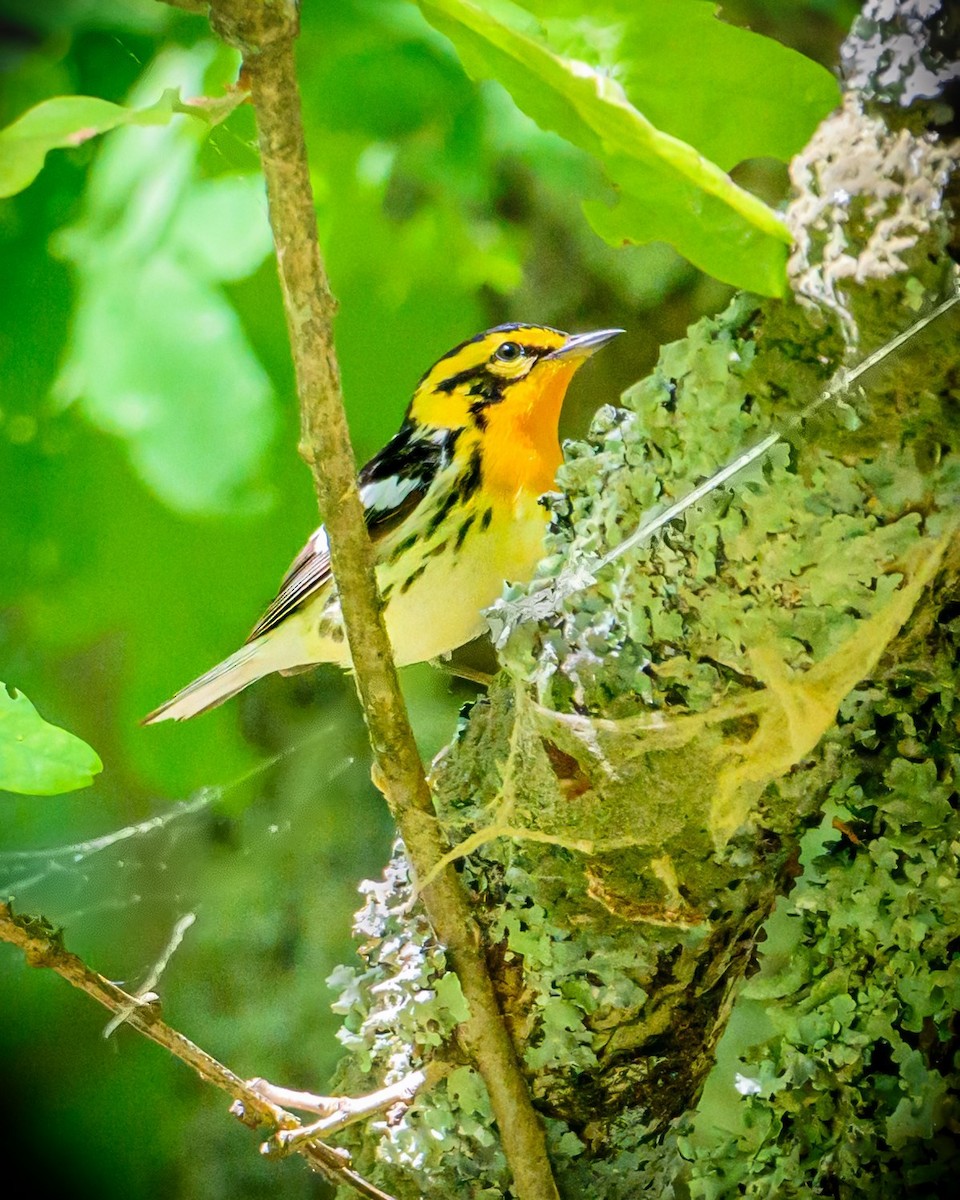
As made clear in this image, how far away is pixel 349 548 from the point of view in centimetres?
49

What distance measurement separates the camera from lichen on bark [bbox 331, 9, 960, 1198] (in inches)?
16.4

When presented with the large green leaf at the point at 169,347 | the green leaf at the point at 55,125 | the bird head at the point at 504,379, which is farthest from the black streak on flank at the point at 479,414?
the green leaf at the point at 55,125

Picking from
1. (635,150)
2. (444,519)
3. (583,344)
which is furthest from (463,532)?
(635,150)

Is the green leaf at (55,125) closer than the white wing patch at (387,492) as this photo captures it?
Yes

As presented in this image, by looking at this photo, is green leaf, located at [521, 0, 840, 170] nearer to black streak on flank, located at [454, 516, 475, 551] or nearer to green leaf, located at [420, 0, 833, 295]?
green leaf, located at [420, 0, 833, 295]

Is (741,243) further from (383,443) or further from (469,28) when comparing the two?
(383,443)

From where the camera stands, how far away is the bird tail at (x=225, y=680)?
571 millimetres

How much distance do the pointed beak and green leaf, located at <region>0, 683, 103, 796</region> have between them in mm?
319

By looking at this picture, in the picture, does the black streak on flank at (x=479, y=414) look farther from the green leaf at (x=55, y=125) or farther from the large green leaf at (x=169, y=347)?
the green leaf at (x=55, y=125)

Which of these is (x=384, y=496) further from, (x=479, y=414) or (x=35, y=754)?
(x=35, y=754)

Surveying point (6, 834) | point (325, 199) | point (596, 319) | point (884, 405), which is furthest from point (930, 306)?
point (6, 834)

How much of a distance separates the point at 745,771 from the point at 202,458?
30cm

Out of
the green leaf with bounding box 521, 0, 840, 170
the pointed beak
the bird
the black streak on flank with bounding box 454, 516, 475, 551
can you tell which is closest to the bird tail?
the bird

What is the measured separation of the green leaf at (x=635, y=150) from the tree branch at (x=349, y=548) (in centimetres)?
7
